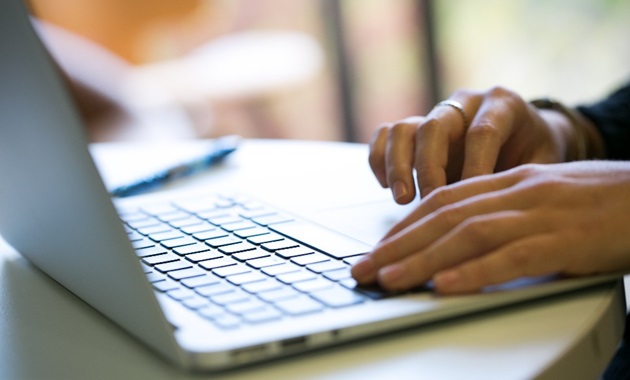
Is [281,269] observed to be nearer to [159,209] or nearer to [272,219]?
[272,219]

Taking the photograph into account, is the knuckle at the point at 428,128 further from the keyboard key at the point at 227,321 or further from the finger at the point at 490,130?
the keyboard key at the point at 227,321

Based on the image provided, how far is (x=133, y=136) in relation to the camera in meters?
2.01

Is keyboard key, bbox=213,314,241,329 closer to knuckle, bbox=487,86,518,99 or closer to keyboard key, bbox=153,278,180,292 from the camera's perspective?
keyboard key, bbox=153,278,180,292

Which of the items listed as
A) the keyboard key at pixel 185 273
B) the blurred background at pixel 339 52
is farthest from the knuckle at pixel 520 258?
the blurred background at pixel 339 52

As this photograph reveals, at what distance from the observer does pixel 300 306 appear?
0.51 m

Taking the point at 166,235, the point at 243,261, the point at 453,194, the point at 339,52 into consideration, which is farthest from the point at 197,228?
the point at 339,52

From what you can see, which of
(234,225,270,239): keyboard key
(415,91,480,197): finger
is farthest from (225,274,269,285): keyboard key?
(415,91,480,197): finger

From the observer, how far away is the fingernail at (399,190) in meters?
0.74

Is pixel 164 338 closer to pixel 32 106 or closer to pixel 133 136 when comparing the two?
pixel 32 106

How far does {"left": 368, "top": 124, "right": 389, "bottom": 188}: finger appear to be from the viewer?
82cm

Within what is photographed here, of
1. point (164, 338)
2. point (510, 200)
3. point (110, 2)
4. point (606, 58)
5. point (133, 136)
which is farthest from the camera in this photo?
point (110, 2)

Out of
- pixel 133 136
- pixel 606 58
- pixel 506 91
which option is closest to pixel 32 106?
pixel 506 91

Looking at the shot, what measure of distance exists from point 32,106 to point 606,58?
2.78 metres

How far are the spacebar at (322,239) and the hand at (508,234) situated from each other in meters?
0.04
